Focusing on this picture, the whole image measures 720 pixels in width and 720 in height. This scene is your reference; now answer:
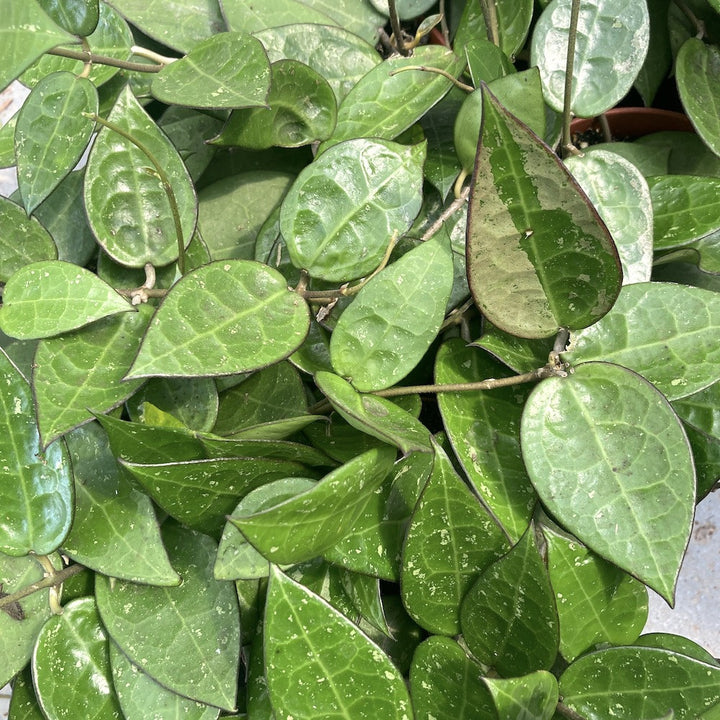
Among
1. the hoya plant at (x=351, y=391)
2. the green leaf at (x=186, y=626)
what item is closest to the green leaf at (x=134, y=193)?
the hoya plant at (x=351, y=391)

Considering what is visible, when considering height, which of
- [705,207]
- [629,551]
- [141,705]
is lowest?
[141,705]

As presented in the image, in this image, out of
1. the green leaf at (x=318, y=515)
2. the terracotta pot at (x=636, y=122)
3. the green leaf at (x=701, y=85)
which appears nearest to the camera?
the green leaf at (x=318, y=515)

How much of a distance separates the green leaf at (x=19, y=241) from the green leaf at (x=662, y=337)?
0.40 metres

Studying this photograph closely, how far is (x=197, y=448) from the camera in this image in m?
0.48

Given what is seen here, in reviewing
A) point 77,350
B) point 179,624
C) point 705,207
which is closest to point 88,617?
point 179,624

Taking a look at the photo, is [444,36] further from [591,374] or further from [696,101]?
[591,374]

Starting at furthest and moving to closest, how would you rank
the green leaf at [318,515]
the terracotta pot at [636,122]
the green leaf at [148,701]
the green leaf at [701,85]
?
the terracotta pot at [636,122], the green leaf at [701,85], the green leaf at [148,701], the green leaf at [318,515]

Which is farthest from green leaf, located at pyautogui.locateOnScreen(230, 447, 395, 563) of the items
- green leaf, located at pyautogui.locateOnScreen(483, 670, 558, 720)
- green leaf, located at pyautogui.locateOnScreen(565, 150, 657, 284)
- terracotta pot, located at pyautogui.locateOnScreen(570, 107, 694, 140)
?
terracotta pot, located at pyautogui.locateOnScreen(570, 107, 694, 140)

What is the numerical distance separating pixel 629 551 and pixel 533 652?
9 centimetres

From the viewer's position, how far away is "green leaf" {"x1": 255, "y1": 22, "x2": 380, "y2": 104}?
1.98 feet

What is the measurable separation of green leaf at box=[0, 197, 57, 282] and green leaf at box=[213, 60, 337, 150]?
6.1 inches

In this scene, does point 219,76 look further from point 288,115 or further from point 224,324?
point 224,324

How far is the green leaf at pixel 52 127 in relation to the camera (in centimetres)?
55

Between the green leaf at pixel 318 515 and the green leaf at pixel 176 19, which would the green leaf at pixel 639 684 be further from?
the green leaf at pixel 176 19
